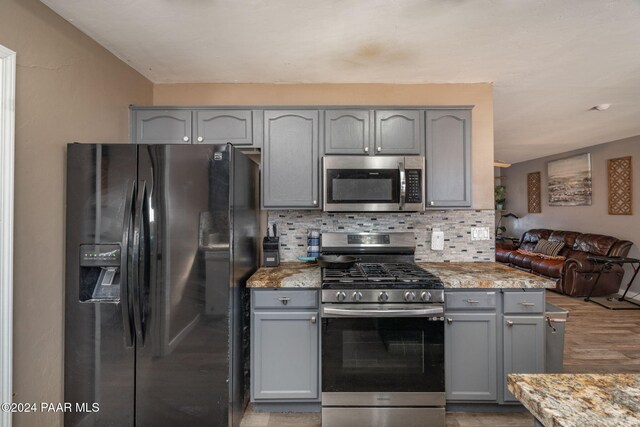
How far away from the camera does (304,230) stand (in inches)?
107

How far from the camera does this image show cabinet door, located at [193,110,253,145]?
8.00 feet

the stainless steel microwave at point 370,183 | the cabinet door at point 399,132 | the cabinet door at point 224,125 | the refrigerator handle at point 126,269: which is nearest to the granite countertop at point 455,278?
the stainless steel microwave at point 370,183

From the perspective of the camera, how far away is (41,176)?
5.43ft

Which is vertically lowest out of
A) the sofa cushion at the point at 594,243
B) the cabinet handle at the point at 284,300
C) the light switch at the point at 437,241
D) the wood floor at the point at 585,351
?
the wood floor at the point at 585,351

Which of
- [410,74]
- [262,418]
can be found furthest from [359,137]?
[262,418]

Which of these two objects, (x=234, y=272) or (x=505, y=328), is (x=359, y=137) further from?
(x=505, y=328)

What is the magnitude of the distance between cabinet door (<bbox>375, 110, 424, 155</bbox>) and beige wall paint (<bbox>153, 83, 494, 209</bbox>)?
280 millimetres

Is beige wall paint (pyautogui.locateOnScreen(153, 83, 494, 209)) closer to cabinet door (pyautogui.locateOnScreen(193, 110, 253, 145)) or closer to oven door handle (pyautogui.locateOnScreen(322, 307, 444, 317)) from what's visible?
cabinet door (pyautogui.locateOnScreen(193, 110, 253, 145))

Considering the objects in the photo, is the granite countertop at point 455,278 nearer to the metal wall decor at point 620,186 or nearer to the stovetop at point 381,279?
the stovetop at point 381,279

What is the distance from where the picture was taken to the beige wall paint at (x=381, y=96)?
8.70 feet

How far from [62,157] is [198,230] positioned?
90cm

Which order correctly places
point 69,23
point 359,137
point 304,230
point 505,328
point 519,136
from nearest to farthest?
point 69,23 → point 505,328 → point 359,137 → point 304,230 → point 519,136

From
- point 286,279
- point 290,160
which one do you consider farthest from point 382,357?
point 290,160

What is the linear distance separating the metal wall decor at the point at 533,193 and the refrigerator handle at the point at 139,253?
772cm
